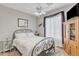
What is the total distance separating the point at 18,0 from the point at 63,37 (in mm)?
1123

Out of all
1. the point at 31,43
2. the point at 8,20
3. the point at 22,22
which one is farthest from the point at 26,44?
the point at 8,20

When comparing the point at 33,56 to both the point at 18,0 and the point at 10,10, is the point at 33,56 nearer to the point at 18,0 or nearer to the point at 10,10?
the point at 10,10

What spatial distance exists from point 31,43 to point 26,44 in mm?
96

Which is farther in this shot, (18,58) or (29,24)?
(29,24)

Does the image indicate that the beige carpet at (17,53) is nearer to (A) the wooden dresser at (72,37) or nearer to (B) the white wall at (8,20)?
(A) the wooden dresser at (72,37)

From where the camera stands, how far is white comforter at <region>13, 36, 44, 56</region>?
1721 millimetres

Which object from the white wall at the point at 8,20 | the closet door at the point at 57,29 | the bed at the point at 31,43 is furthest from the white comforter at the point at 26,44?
the closet door at the point at 57,29

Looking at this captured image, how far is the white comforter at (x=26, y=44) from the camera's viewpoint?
5.65 ft

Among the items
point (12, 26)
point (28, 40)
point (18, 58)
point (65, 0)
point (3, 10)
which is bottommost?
point (18, 58)

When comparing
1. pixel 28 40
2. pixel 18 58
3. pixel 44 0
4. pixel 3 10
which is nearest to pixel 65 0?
pixel 44 0

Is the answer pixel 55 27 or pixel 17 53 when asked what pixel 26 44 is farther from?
pixel 55 27

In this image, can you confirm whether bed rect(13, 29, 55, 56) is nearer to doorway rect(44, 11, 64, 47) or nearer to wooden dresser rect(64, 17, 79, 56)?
doorway rect(44, 11, 64, 47)

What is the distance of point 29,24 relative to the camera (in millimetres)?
1885

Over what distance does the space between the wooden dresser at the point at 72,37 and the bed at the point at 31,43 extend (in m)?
0.28
